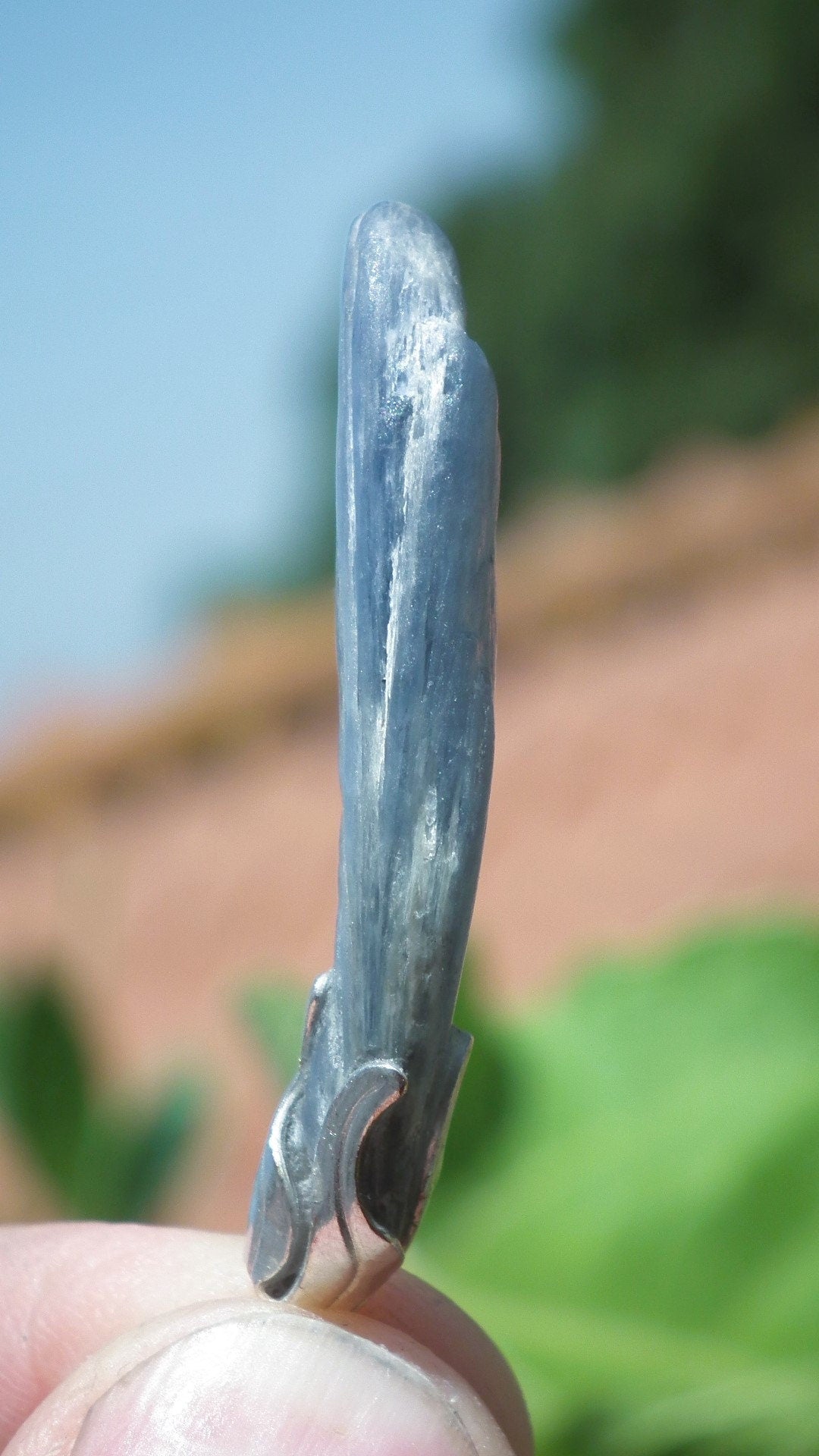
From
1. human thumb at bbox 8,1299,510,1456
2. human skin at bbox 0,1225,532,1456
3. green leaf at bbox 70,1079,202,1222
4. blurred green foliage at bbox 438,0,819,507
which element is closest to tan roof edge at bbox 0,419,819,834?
blurred green foliage at bbox 438,0,819,507

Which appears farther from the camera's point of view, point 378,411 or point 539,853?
point 539,853

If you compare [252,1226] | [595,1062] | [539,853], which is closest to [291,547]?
[539,853]

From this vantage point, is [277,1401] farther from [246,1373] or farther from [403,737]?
[403,737]

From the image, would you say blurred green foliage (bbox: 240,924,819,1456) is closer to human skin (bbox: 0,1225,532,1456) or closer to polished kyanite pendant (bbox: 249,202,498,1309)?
human skin (bbox: 0,1225,532,1456)

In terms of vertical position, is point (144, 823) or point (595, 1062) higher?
point (144, 823)

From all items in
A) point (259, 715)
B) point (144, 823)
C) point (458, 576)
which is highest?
point (259, 715)

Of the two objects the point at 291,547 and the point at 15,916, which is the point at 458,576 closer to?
the point at 15,916
